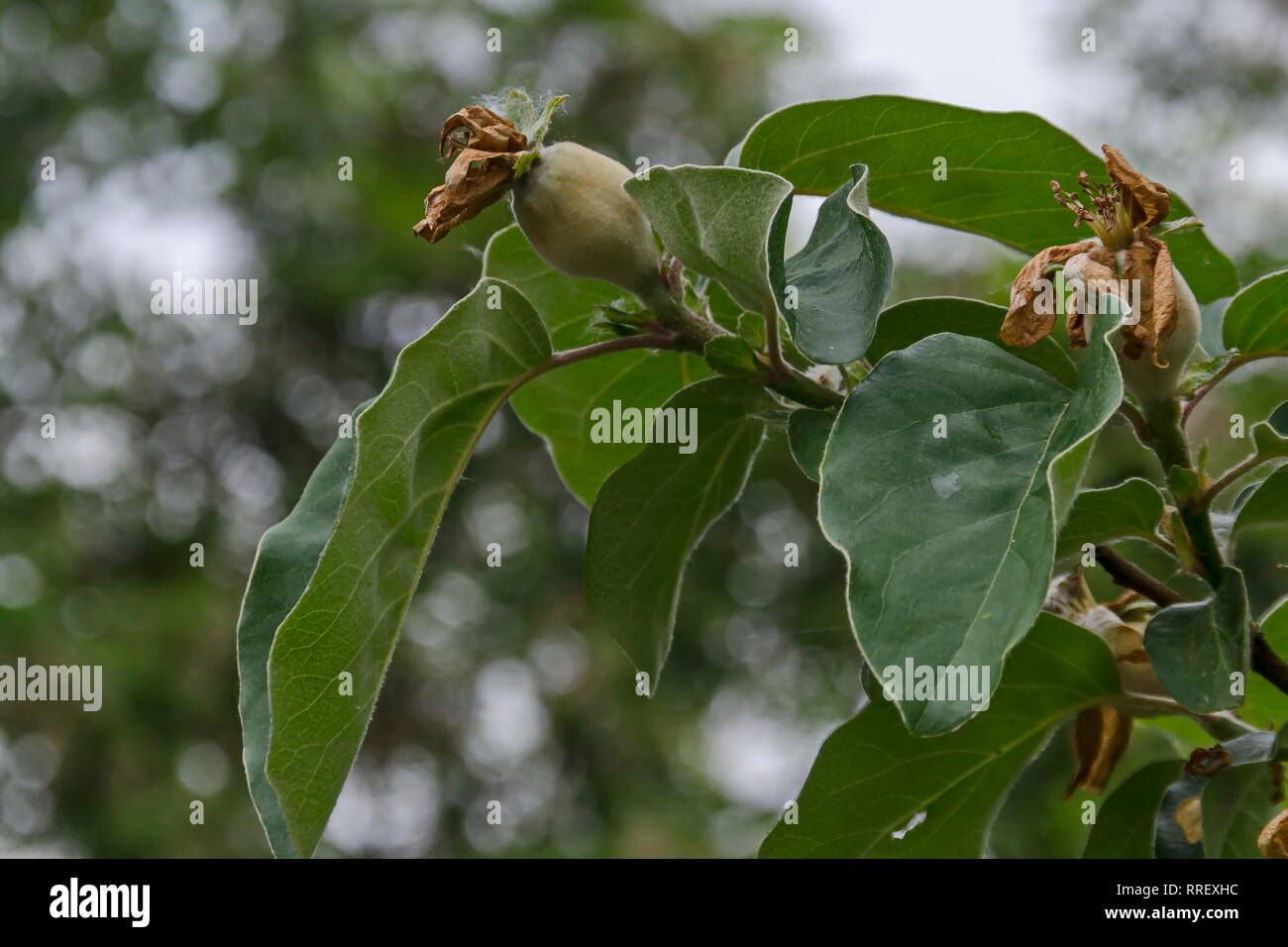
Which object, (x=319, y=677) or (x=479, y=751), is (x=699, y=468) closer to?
(x=319, y=677)

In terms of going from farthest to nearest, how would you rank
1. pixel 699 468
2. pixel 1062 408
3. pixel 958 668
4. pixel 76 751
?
pixel 76 751 → pixel 699 468 → pixel 1062 408 → pixel 958 668

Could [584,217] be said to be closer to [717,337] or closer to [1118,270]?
[717,337]

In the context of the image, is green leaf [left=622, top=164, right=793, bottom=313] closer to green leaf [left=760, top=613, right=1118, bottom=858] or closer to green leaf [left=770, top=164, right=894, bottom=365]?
green leaf [left=770, top=164, right=894, bottom=365]

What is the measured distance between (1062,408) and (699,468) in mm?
213

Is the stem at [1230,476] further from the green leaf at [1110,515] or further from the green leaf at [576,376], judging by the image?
the green leaf at [576,376]

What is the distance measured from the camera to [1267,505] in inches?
27.7

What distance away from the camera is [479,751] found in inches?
235

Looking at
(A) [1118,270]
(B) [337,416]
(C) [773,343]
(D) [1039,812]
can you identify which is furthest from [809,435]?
(B) [337,416]

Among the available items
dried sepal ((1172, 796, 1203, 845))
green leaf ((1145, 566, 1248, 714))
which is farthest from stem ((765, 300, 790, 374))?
dried sepal ((1172, 796, 1203, 845))

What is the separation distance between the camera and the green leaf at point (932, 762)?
0.73m

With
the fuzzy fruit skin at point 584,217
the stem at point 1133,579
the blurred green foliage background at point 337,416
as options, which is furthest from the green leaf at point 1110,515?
the blurred green foliage background at point 337,416

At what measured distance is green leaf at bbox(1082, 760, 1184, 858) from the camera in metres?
0.82

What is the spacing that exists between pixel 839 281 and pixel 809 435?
7 centimetres
